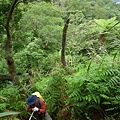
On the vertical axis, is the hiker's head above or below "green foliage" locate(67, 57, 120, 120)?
below

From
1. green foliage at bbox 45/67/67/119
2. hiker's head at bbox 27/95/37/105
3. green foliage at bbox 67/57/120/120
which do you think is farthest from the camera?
green foliage at bbox 45/67/67/119

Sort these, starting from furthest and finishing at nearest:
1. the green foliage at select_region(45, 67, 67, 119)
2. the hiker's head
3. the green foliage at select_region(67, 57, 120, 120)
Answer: the green foliage at select_region(45, 67, 67, 119) < the hiker's head < the green foliage at select_region(67, 57, 120, 120)

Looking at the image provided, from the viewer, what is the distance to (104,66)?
3.52 meters

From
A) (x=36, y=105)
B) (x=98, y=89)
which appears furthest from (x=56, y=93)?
(x=98, y=89)

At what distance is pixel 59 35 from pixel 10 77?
825cm

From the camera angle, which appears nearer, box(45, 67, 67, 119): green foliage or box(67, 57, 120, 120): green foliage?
box(67, 57, 120, 120): green foliage

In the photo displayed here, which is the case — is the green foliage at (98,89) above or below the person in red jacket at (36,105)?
above

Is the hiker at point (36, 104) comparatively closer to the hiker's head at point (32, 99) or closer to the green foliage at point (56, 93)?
the hiker's head at point (32, 99)

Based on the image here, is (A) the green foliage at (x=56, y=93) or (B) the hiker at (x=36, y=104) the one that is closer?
(B) the hiker at (x=36, y=104)

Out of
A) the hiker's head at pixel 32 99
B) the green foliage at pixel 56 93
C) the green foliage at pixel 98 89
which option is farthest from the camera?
the green foliage at pixel 56 93

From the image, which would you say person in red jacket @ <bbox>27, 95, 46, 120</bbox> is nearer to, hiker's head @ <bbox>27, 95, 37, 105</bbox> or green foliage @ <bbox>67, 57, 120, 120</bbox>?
hiker's head @ <bbox>27, 95, 37, 105</bbox>

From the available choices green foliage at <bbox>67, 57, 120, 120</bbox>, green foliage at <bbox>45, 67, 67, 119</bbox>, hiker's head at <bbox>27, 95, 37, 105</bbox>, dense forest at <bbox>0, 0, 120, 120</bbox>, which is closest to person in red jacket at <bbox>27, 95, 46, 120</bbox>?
hiker's head at <bbox>27, 95, 37, 105</bbox>

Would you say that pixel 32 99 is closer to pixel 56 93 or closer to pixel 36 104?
pixel 36 104

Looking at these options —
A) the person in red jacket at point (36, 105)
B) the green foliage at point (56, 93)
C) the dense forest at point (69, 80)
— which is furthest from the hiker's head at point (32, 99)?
the green foliage at point (56, 93)
